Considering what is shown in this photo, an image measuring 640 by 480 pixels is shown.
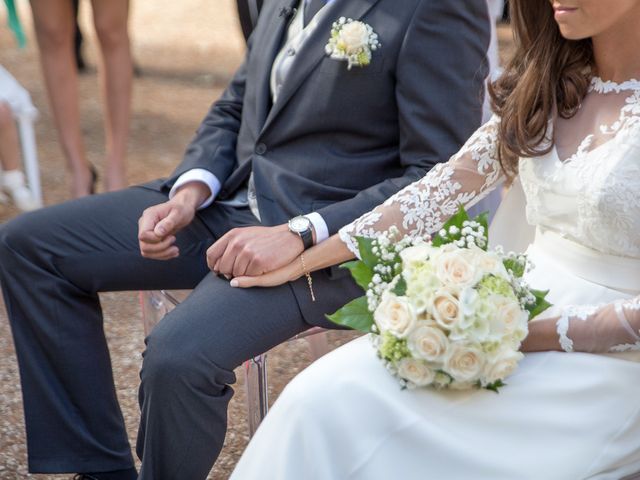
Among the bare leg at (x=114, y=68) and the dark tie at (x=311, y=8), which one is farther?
the bare leg at (x=114, y=68)

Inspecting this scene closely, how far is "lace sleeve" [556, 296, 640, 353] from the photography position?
7.16ft

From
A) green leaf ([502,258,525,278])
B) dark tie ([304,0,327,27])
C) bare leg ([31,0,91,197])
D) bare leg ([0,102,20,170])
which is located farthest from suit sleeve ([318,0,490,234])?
bare leg ([0,102,20,170])

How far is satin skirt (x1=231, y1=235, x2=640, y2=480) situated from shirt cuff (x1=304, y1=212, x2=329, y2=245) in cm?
57

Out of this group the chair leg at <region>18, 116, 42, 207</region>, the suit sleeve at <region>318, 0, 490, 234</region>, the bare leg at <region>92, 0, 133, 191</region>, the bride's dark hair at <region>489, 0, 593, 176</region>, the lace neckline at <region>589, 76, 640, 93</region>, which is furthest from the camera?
the chair leg at <region>18, 116, 42, 207</region>

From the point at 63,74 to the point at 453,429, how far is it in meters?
3.53

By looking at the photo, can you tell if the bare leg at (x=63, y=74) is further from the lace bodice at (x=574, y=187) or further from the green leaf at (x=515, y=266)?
the green leaf at (x=515, y=266)

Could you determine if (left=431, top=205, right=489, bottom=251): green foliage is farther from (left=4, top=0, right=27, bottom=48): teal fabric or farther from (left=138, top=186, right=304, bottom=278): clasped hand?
(left=4, top=0, right=27, bottom=48): teal fabric

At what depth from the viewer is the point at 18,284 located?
9.50ft

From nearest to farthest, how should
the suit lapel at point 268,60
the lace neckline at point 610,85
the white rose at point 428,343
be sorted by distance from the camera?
the white rose at point 428,343 < the lace neckline at point 610,85 < the suit lapel at point 268,60

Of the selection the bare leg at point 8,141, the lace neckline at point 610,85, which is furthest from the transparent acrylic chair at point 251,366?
the bare leg at point 8,141

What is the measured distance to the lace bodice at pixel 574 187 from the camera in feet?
7.40

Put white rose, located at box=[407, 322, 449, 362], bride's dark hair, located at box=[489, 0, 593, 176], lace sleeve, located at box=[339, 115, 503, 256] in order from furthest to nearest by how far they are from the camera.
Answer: lace sleeve, located at box=[339, 115, 503, 256] < bride's dark hair, located at box=[489, 0, 593, 176] < white rose, located at box=[407, 322, 449, 362]

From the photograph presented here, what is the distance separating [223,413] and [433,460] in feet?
2.09

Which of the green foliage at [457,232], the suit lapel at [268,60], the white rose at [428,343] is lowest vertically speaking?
the white rose at [428,343]
